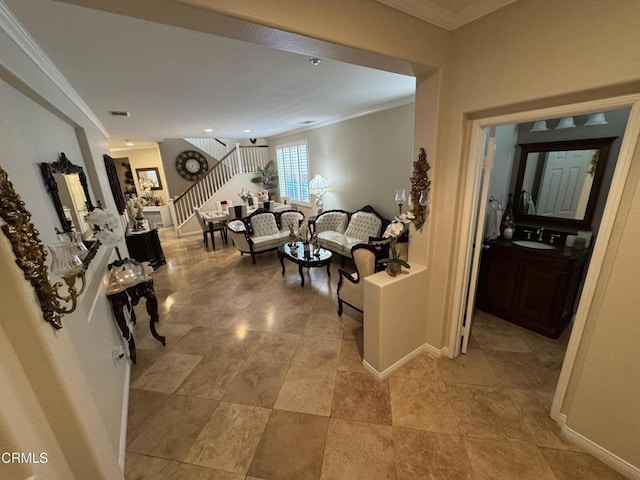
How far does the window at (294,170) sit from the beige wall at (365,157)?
42 cm

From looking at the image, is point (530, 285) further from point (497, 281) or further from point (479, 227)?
point (479, 227)

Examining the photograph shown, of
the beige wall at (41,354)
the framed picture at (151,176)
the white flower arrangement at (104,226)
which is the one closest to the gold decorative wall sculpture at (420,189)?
the beige wall at (41,354)

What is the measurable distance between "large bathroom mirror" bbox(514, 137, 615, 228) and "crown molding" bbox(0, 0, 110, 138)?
4472 millimetres

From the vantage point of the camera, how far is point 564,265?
7.84 feet

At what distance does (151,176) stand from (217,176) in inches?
129

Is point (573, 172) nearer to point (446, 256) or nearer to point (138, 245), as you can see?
point (446, 256)

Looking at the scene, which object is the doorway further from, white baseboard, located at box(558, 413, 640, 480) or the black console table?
the black console table

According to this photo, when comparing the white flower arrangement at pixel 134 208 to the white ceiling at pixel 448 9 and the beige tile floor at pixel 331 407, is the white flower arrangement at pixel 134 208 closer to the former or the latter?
the beige tile floor at pixel 331 407

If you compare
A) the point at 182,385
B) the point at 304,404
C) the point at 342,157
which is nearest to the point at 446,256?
the point at 304,404

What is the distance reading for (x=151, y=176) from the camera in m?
9.25

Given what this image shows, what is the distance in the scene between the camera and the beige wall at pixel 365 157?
13.8 feet

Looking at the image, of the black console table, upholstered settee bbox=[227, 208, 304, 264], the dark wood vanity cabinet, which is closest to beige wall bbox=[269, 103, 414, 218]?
upholstered settee bbox=[227, 208, 304, 264]

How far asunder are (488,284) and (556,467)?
182 cm

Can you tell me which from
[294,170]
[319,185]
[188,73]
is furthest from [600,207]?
[294,170]
